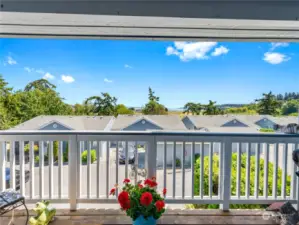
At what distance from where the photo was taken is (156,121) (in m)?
2.57

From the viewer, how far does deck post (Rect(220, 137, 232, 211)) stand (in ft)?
8.05

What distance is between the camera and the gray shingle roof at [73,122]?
252 centimetres

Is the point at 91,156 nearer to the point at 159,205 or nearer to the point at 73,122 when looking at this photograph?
the point at 73,122

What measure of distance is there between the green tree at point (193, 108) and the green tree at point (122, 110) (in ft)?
2.28

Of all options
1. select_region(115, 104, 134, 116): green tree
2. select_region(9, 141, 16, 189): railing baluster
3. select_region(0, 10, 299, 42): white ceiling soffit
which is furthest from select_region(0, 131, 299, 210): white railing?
select_region(0, 10, 299, 42): white ceiling soffit

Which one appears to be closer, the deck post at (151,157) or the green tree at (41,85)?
the deck post at (151,157)

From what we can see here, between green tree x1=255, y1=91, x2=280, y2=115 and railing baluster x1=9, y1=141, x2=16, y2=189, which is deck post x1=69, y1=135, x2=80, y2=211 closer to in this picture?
railing baluster x1=9, y1=141, x2=16, y2=189

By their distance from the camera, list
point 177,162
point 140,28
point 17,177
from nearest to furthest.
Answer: point 140,28, point 177,162, point 17,177

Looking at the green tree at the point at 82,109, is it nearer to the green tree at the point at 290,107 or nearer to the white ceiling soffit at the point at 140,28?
the white ceiling soffit at the point at 140,28

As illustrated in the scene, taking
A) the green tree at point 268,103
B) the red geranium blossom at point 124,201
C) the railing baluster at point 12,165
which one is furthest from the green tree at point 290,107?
the railing baluster at point 12,165

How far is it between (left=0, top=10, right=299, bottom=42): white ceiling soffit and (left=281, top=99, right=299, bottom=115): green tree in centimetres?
75

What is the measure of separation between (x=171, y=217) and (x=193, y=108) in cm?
131

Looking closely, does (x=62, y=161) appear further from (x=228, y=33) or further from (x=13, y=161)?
(x=228, y=33)

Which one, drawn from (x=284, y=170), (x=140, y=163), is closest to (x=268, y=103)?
(x=284, y=170)
